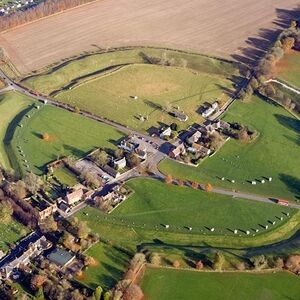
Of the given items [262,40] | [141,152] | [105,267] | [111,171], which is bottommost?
[262,40]

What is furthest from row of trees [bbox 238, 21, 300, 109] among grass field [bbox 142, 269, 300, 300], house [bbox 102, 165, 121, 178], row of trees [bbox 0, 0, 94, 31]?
row of trees [bbox 0, 0, 94, 31]

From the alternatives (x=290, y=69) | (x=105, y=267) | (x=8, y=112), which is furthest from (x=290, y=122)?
(x=8, y=112)

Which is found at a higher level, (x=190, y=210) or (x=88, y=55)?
(x=88, y=55)

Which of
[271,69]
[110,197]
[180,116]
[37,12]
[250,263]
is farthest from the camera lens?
[37,12]

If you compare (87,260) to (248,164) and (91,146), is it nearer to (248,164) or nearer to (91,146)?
(91,146)

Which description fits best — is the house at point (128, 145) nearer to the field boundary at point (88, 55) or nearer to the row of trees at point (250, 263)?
the row of trees at point (250, 263)

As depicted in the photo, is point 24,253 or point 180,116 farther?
point 180,116

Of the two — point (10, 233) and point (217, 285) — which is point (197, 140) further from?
point (10, 233)

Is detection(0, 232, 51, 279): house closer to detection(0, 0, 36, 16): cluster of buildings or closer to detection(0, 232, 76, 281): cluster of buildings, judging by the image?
detection(0, 232, 76, 281): cluster of buildings
